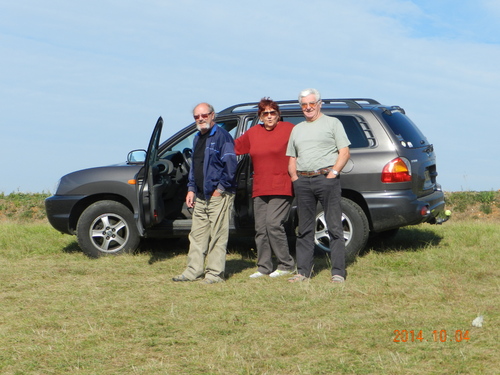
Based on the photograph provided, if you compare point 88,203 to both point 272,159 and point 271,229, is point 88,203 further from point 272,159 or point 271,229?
point 272,159

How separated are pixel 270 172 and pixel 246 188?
0.98 metres

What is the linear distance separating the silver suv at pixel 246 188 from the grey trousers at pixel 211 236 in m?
0.61

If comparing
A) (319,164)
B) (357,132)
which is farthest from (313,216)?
(357,132)

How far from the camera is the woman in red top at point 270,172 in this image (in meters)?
7.35

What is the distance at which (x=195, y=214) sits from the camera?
25.0 ft

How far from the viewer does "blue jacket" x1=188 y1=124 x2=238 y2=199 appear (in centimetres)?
723

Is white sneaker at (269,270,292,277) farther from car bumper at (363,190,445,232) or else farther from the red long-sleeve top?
car bumper at (363,190,445,232)

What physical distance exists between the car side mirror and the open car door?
0.46 meters

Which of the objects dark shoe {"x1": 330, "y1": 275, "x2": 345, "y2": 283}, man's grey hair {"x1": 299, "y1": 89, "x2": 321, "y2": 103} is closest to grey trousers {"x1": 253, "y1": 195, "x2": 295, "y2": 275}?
dark shoe {"x1": 330, "y1": 275, "x2": 345, "y2": 283}

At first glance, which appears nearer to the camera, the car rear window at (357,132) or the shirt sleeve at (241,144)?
the shirt sleeve at (241,144)

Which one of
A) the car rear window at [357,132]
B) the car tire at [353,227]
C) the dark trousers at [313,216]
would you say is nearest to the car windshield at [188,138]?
the car rear window at [357,132]

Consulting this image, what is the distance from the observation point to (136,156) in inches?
348

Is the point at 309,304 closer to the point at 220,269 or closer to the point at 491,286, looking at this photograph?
the point at 220,269

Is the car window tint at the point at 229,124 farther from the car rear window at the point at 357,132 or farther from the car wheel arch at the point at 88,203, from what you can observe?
the car wheel arch at the point at 88,203
